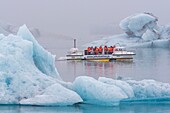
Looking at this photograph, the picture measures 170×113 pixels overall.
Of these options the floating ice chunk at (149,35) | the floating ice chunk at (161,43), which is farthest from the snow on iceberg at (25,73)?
the floating ice chunk at (161,43)

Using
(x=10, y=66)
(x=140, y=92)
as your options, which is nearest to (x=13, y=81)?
(x=10, y=66)

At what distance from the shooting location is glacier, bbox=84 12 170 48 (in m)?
46.1

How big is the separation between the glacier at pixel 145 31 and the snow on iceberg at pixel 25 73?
35944mm

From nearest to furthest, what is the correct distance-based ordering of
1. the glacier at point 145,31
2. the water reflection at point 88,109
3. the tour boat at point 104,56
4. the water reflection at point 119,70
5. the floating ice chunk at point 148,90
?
the water reflection at point 88,109 < the floating ice chunk at point 148,90 < the water reflection at point 119,70 < the tour boat at point 104,56 < the glacier at point 145,31

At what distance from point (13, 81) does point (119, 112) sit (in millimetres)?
2149

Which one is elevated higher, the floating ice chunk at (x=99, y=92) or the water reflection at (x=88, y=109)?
the floating ice chunk at (x=99, y=92)

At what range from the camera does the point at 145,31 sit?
47.4m

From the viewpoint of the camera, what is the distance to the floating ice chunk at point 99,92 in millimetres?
9289

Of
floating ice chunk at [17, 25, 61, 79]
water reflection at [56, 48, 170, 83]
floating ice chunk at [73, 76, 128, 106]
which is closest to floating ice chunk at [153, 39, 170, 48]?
water reflection at [56, 48, 170, 83]

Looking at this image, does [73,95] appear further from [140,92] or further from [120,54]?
[120,54]

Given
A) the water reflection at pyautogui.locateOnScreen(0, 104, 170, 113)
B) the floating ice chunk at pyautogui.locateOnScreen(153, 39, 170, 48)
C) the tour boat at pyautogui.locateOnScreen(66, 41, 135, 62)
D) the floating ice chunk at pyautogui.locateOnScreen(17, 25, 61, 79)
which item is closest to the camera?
the water reflection at pyautogui.locateOnScreen(0, 104, 170, 113)

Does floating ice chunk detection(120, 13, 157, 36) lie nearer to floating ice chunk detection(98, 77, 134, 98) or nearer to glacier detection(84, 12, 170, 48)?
glacier detection(84, 12, 170, 48)

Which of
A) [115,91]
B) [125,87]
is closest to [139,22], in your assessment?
[125,87]

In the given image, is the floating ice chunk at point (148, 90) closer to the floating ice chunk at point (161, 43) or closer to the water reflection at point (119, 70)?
the water reflection at point (119, 70)
